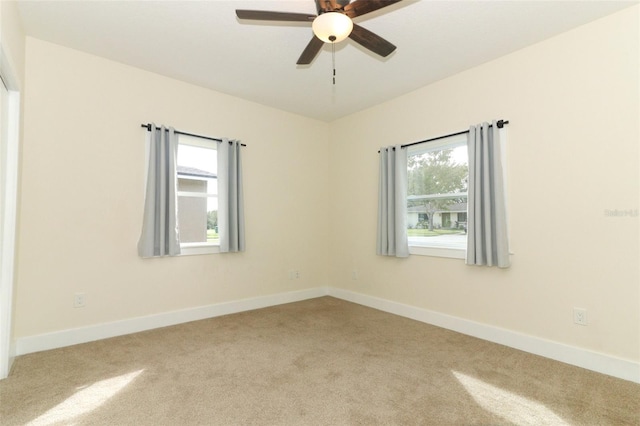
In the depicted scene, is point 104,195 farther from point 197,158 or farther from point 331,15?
point 331,15

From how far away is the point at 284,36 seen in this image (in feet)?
8.86

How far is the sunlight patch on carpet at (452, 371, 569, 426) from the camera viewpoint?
1.76 metres

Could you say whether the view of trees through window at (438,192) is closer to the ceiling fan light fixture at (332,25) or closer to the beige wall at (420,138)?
the beige wall at (420,138)

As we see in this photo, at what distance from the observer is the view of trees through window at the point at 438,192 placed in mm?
3402

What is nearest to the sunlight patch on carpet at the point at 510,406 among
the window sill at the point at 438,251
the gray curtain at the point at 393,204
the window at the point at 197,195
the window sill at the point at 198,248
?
the window sill at the point at 438,251

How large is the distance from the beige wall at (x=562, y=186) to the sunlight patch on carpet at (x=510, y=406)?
38.1 inches

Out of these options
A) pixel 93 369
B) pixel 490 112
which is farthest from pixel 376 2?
pixel 93 369

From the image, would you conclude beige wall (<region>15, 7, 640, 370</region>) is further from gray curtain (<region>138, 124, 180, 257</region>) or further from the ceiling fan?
the ceiling fan

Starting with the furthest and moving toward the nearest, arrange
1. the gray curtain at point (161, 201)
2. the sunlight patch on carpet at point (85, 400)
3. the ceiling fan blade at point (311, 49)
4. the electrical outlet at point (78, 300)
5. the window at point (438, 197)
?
the window at point (438, 197), the gray curtain at point (161, 201), the electrical outlet at point (78, 300), the ceiling fan blade at point (311, 49), the sunlight patch on carpet at point (85, 400)

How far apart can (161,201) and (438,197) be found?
9.93ft

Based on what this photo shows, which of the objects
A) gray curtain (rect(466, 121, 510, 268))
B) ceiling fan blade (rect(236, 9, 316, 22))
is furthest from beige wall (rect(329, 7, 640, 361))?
ceiling fan blade (rect(236, 9, 316, 22))

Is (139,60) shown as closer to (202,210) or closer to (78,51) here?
(78,51)

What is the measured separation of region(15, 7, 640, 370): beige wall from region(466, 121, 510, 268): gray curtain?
0.12 m

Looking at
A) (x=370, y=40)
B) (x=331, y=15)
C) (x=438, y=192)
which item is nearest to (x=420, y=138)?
(x=438, y=192)
